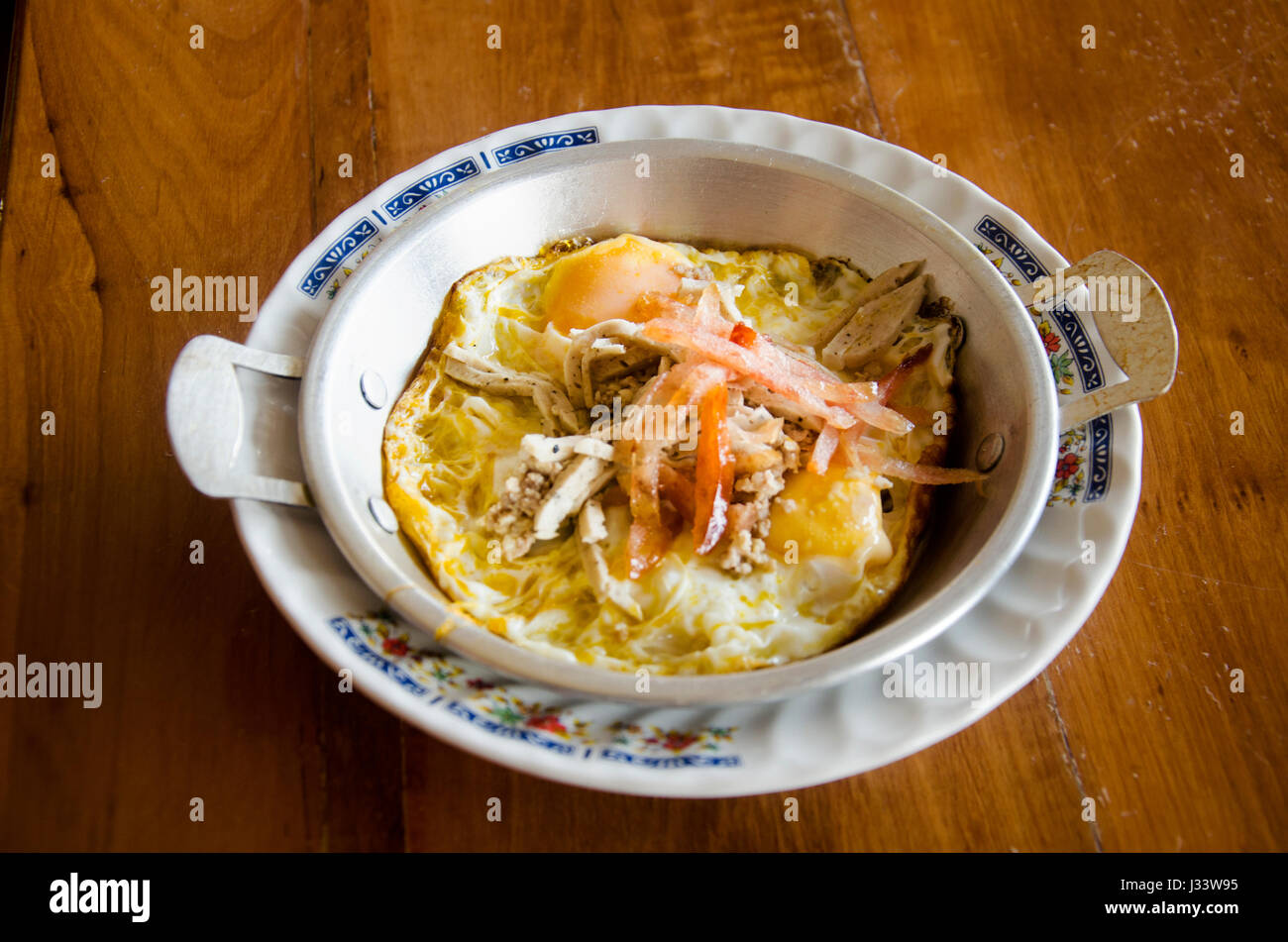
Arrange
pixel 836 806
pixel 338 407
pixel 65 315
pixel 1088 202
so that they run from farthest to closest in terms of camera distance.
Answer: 1. pixel 1088 202
2. pixel 65 315
3. pixel 338 407
4. pixel 836 806

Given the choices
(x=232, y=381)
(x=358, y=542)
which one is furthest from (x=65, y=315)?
(x=358, y=542)

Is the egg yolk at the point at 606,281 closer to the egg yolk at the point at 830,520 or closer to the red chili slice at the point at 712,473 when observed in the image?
the red chili slice at the point at 712,473

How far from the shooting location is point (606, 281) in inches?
116

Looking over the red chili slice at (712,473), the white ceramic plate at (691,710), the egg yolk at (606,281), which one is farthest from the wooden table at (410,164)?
the egg yolk at (606,281)

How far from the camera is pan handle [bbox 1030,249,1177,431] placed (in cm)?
256

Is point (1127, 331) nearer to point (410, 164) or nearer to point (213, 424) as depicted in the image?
point (213, 424)

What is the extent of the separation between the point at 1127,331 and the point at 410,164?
2747mm

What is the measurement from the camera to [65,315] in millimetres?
3254

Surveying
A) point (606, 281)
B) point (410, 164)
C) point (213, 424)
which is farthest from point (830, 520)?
point (410, 164)

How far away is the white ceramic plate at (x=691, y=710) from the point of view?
213 centimetres

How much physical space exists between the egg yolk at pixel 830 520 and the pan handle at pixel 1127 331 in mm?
703

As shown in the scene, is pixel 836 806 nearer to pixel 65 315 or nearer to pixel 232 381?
pixel 232 381
